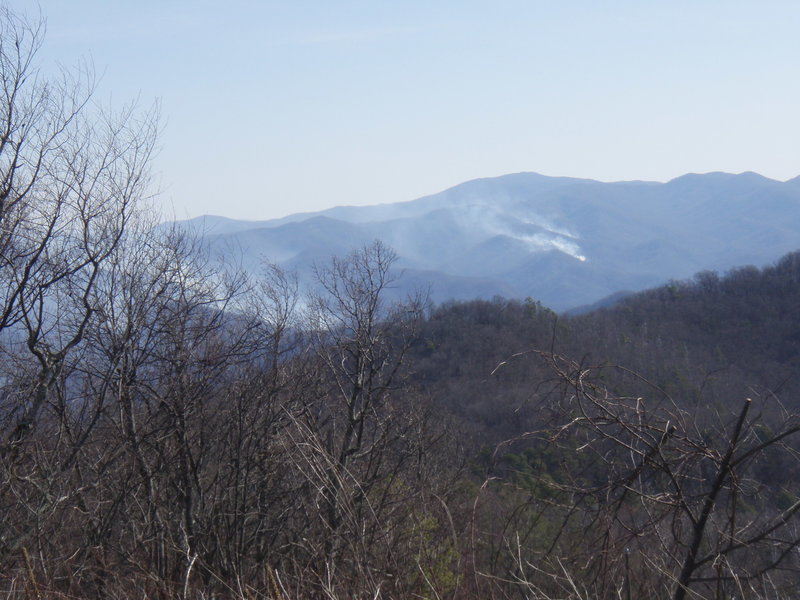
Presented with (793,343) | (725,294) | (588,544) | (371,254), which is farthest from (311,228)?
(588,544)

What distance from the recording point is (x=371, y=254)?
38.9ft

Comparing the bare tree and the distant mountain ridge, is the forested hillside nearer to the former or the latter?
the bare tree

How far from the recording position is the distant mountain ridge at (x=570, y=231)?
10794 cm

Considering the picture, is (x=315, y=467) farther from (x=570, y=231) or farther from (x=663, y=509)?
(x=570, y=231)

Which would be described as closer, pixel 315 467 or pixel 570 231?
pixel 315 467

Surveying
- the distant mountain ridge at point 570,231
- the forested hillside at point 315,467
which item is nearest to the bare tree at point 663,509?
the forested hillside at point 315,467

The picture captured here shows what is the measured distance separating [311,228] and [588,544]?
99.9m

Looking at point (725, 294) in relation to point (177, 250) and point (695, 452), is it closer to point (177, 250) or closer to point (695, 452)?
point (177, 250)

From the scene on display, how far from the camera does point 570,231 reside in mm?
145875

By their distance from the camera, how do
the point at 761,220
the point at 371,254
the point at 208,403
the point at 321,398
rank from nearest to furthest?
1. the point at 208,403
2. the point at 321,398
3. the point at 371,254
4. the point at 761,220

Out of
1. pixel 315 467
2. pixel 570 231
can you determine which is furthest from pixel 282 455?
pixel 570 231

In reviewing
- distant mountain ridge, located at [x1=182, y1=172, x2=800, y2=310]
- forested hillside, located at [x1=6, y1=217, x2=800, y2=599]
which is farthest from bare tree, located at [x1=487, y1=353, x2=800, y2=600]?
distant mountain ridge, located at [x1=182, y1=172, x2=800, y2=310]

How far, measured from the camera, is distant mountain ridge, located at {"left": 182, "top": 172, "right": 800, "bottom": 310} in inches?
4250

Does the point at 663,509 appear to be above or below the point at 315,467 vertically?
below
